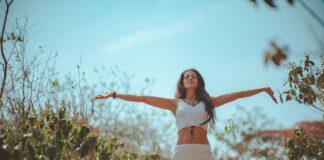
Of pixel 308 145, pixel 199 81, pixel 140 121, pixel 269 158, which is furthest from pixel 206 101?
pixel 140 121

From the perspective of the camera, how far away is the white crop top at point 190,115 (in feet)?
13.1

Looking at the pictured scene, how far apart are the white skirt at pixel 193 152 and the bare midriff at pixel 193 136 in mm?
54

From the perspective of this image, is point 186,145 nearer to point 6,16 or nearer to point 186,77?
point 186,77

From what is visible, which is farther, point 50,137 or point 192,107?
point 192,107

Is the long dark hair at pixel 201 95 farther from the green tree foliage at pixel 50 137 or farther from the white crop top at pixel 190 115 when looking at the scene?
the green tree foliage at pixel 50 137

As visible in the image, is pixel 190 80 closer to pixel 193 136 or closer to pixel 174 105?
pixel 174 105

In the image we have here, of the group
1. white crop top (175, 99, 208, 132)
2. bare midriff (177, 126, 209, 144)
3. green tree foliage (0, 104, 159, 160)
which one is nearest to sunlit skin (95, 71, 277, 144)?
white crop top (175, 99, 208, 132)

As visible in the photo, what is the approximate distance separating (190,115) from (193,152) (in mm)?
422

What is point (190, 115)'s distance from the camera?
13.3 feet

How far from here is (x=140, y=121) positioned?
14.7 m

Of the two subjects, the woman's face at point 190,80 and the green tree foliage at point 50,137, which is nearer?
the green tree foliage at point 50,137

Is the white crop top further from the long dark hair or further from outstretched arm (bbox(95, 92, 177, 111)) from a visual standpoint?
outstretched arm (bbox(95, 92, 177, 111))

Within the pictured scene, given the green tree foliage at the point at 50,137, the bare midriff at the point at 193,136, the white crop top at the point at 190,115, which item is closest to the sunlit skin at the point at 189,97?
the white crop top at the point at 190,115

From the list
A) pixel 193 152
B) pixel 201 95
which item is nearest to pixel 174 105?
pixel 201 95
